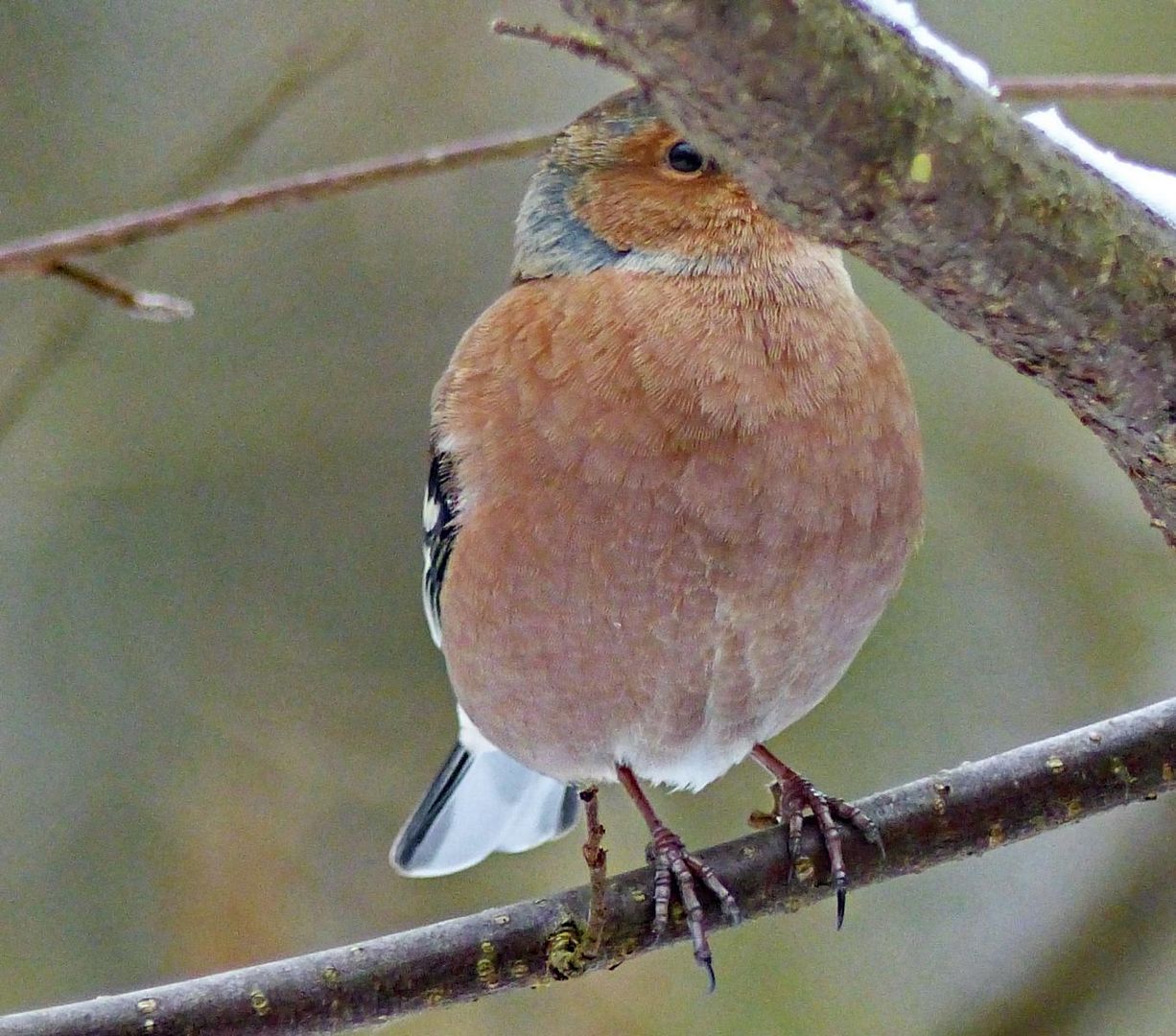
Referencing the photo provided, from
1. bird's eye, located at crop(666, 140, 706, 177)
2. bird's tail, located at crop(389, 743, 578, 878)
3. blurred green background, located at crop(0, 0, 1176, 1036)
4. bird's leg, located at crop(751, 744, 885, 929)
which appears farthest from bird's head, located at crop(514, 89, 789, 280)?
blurred green background, located at crop(0, 0, 1176, 1036)

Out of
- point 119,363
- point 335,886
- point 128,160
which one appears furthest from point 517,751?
point 128,160

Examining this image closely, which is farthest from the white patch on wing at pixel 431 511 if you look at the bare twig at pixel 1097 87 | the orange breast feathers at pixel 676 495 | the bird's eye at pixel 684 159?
the bare twig at pixel 1097 87

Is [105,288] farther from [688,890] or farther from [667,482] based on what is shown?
[688,890]

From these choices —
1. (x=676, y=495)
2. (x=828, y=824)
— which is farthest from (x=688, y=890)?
(x=676, y=495)

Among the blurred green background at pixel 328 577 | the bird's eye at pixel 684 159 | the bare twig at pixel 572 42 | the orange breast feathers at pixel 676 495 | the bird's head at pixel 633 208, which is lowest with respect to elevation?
the blurred green background at pixel 328 577

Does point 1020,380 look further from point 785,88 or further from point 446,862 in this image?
point 785,88

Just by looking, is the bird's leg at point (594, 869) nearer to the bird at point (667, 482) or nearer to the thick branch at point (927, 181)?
the bird at point (667, 482)
